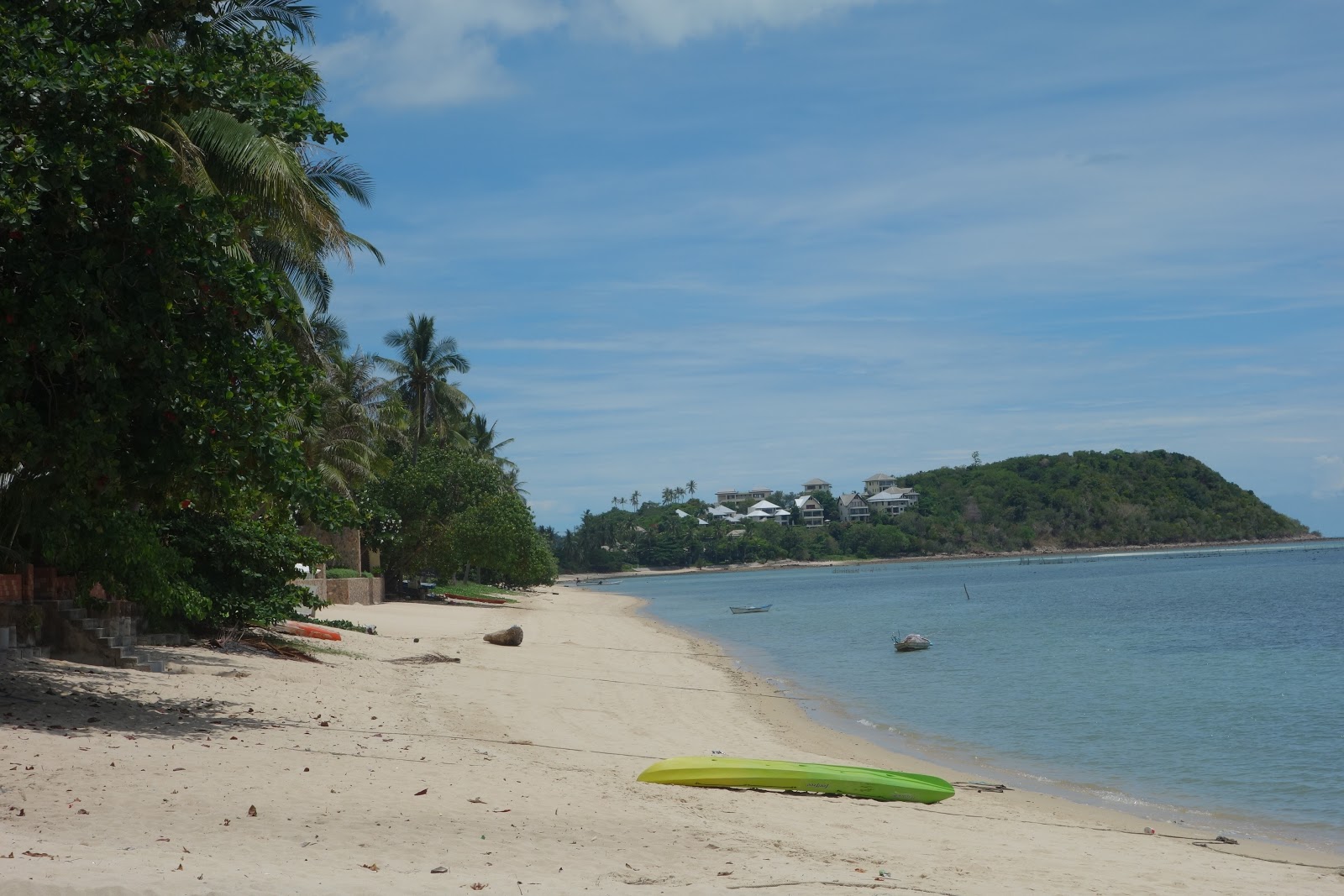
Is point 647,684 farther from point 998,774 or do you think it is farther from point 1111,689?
point 1111,689

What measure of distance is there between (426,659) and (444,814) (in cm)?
1316

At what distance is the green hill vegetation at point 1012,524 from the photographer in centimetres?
14462

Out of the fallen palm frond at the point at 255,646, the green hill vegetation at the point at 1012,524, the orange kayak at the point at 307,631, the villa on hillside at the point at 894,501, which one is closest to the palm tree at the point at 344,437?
the orange kayak at the point at 307,631

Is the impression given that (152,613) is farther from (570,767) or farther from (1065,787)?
(1065,787)

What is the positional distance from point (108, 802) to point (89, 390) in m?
4.09

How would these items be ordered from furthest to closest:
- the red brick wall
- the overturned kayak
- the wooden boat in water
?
the wooden boat in water
the red brick wall
the overturned kayak

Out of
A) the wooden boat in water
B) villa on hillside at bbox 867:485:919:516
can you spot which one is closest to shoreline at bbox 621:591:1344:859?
the wooden boat in water

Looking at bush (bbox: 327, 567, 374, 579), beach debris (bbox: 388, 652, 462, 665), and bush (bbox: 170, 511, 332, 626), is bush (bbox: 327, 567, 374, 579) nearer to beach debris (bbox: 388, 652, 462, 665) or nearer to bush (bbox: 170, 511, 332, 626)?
beach debris (bbox: 388, 652, 462, 665)

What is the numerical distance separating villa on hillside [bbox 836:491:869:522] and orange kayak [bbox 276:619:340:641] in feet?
554

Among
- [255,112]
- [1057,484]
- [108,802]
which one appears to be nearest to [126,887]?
[108,802]

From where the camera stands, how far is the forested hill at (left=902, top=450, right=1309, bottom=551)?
5669 inches

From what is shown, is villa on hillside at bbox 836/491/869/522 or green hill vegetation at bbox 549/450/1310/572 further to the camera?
villa on hillside at bbox 836/491/869/522

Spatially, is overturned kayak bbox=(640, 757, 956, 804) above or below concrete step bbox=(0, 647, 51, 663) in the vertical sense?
below

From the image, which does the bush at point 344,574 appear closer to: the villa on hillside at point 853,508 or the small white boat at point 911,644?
the small white boat at point 911,644
